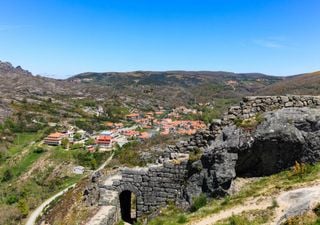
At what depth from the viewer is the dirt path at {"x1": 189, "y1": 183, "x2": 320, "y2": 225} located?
8562 millimetres

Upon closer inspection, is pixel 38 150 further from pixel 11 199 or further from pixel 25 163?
pixel 11 199

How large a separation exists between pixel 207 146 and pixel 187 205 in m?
2.47

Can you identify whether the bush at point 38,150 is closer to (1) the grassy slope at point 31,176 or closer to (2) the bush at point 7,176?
(1) the grassy slope at point 31,176

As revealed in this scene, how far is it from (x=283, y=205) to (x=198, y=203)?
374cm

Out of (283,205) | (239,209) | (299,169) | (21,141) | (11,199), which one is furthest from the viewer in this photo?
(21,141)

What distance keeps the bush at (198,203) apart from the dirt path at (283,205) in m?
1.99

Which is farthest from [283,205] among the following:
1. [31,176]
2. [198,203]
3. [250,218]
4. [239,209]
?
[31,176]

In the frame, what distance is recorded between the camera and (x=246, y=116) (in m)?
14.6

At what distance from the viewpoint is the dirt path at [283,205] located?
8.56 m

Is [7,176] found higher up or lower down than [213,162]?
lower down

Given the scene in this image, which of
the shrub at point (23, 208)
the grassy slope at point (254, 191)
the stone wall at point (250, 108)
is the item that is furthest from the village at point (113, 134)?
the grassy slope at point (254, 191)

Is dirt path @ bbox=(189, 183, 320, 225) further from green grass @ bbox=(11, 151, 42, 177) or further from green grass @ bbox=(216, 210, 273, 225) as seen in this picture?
green grass @ bbox=(11, 151, 42, 177)

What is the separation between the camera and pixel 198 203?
12773 mm

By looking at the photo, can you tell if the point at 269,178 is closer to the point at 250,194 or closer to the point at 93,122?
the point at 250,194
